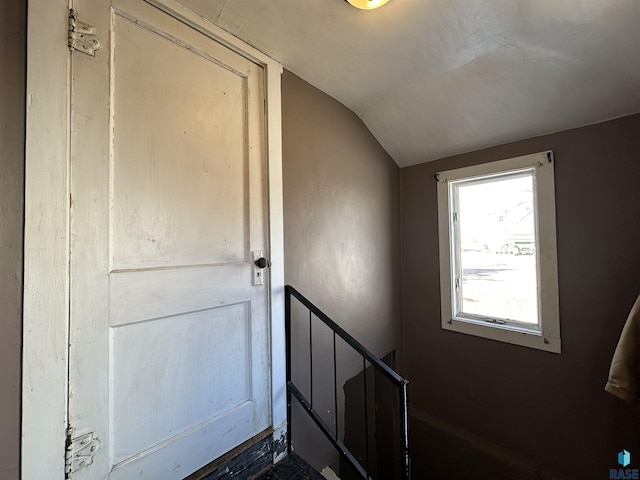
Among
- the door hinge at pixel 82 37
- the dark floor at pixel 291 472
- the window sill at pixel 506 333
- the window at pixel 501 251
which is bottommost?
the dark floor at pixel 291 472

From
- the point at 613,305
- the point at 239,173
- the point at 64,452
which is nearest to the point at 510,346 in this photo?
the point at 613,305

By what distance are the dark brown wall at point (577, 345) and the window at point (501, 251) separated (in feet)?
0.19

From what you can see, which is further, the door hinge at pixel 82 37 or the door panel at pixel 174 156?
the door panel at pixel 174 156

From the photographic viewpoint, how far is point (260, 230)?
132 centimetres

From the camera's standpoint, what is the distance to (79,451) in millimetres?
819

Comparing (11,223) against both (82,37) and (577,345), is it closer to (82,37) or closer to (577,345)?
(82,37)

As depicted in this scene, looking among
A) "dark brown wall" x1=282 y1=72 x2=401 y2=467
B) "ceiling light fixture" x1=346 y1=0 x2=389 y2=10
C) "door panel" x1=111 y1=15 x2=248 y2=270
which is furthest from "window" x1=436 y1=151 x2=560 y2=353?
"door panel" x1=111 y1=15 x2=248 y2=270

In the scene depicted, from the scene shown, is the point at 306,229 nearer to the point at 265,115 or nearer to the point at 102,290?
the point at 265,115

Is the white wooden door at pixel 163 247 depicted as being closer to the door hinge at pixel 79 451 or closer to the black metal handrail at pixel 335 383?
the door hinge at pixel 79 451

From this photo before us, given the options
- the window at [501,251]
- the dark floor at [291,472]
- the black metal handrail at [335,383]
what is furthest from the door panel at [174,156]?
the window at [501,251]

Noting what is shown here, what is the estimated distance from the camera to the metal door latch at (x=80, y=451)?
80 cm

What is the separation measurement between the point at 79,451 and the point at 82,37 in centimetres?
126

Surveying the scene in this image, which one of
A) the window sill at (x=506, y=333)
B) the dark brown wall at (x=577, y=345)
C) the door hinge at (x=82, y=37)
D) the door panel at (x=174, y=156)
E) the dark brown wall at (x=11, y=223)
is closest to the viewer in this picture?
the dark brown wall at (x=11, y=223)

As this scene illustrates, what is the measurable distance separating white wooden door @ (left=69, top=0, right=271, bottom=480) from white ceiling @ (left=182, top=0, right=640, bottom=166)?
29 cm
